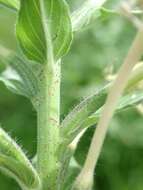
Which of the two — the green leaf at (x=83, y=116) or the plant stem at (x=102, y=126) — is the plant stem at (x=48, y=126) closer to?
the green leaf at (x=83, y=116)

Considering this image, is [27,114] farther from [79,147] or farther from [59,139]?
[59,139]

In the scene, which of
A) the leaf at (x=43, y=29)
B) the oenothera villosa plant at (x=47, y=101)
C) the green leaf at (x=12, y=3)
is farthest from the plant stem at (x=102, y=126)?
the green leaf at (x=12, y=3)

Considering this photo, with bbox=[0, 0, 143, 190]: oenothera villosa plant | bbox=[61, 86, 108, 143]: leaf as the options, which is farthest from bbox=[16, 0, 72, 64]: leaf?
bbox=[61, 86, 108, 143]: leaf

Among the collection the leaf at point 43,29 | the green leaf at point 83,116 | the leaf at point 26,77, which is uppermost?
the leaf at point 43,29

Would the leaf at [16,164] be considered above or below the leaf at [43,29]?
below

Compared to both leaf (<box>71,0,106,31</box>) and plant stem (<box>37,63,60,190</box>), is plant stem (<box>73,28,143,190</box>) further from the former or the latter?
leaf (<box>71,0,106,31</box>)

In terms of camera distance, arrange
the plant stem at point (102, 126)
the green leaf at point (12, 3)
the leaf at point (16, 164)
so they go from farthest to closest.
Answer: the green leaf at point (12, 3) < the leaf at point (16, 164) < the plant stem at point (102, 126)
